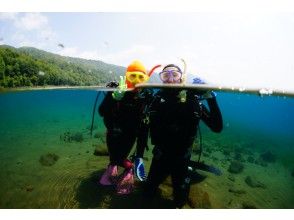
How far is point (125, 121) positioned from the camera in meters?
5.46

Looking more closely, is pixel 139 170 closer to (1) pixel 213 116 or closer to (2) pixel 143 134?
(2) pixel 143 134

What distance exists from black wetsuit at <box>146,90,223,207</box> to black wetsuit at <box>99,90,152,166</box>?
0.34m

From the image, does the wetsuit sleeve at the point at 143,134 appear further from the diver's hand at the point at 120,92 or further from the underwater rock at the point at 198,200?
the underwater rock at the point at 198,200

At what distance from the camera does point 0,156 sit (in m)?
9.80

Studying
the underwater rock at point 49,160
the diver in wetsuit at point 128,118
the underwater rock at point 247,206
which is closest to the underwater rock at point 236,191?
the underwater rock at point 247,206

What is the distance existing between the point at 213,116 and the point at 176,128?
0.75 metres

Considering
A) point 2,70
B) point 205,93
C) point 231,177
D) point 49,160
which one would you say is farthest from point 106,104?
point 2,70

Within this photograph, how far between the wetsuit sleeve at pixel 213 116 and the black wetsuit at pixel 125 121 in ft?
4.14

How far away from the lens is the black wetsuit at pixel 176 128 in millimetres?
4738

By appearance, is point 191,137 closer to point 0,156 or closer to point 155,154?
point 155,154

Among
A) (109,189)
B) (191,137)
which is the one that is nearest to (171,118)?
(191,137)

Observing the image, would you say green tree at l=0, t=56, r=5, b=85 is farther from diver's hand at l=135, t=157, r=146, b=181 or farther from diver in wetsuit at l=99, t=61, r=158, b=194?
diver's hand at l=135, t=157, r=146, b=181

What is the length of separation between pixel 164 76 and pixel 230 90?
4.31 feet

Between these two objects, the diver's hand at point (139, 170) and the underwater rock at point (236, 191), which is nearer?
the diver's hand at point (139, 170)
